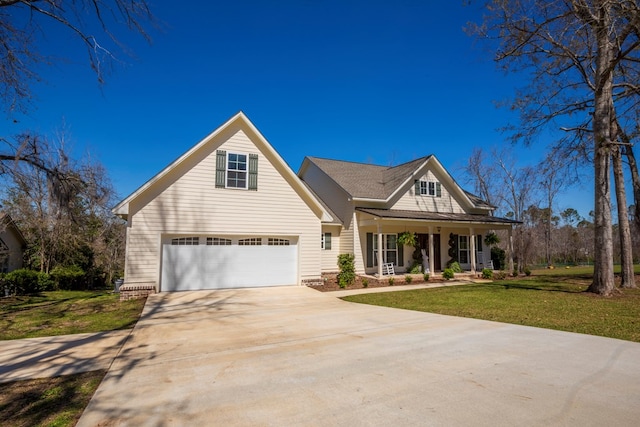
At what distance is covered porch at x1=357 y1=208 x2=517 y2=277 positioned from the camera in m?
17.1

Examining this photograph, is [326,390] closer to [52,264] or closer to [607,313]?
[607,313]

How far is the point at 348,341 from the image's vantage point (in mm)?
6039

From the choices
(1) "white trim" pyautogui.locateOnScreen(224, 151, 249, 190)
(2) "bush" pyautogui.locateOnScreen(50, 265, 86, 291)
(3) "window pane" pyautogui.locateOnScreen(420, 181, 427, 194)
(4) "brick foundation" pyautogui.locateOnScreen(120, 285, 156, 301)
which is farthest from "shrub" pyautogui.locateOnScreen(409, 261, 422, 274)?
(2) "bush" pyautogui.locateOnScreen(50, 265, 86, 291)

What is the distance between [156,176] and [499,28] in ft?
43.6

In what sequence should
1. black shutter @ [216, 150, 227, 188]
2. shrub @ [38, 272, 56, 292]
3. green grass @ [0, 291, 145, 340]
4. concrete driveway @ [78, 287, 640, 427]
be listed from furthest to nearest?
shrub @ [38, 272, 56, 292] → black shutter @ [216, 150, 227, 188] → green grass @ [0, 291, 145, 340] → concrete driveway @ [78, 287, 640, 427]

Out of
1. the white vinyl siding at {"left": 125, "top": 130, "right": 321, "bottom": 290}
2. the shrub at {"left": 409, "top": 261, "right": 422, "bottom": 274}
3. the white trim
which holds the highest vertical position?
the white trim

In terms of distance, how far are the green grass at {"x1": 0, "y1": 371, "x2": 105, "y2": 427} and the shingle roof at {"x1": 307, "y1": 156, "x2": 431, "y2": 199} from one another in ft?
47.6

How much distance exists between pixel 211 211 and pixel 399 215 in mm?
9106

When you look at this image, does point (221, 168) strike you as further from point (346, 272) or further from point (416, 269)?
point (416, 269)

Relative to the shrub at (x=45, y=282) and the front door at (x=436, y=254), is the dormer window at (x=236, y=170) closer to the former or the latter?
the shrub at (x=45, y=282)

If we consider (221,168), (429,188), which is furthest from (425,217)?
(221,168)

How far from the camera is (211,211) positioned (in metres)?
13.3

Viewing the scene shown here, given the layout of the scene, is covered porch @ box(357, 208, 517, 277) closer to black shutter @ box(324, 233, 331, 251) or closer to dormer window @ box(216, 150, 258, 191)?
black shutter @ box(324, 233, 331, 251)

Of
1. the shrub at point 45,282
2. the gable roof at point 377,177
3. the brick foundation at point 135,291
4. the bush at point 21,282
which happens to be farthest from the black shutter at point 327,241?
the bush at point 21,282
